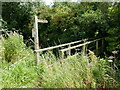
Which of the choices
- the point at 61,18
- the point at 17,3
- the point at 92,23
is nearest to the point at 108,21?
the point at 92,23

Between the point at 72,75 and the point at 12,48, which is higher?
the point at 12,48

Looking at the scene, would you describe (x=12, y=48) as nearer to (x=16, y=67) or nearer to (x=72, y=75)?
(x=16, y=67)

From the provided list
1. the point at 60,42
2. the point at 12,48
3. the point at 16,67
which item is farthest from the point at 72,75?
the point at 60,42

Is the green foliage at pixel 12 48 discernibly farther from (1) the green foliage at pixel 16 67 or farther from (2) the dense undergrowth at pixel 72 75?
(2) the dense undergrowth at pixel 72 75

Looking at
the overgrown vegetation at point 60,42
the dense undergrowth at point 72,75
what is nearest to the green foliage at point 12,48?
the overgrown vegetation at point 60,42

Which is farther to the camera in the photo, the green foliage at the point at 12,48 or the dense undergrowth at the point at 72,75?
the green foliage at the point at 12,48

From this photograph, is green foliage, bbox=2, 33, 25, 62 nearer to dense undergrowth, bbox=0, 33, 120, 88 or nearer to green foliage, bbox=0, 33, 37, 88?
green foliage, bbox=0, 33, 37, 88

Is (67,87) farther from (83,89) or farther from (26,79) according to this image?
(26,79)

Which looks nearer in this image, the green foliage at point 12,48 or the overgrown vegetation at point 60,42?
the overgrown vegetation at point 60,42

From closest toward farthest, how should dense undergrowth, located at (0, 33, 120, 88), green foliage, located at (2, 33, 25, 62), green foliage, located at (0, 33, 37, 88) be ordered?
dense undergrowth, located at (0, 33, 120, 88) < green foliage, located at (0, 33, 37, 88) < green foliage, located at (2, 33, 25, 62)

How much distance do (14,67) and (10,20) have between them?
15.7ft

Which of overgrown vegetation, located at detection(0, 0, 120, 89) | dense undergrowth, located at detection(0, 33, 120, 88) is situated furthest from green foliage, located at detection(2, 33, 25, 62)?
dense undergrowth, located at detection(0, 33, 120, 88)

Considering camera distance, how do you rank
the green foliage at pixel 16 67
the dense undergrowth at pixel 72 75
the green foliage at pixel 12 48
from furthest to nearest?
the green foliage at pixel 12 48 < the green foliage at pixel 16 67 < the dense undergrowth at pixel 72 75

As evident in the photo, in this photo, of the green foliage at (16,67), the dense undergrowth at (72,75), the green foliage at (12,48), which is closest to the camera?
the dense undergrowth at (72,75)
